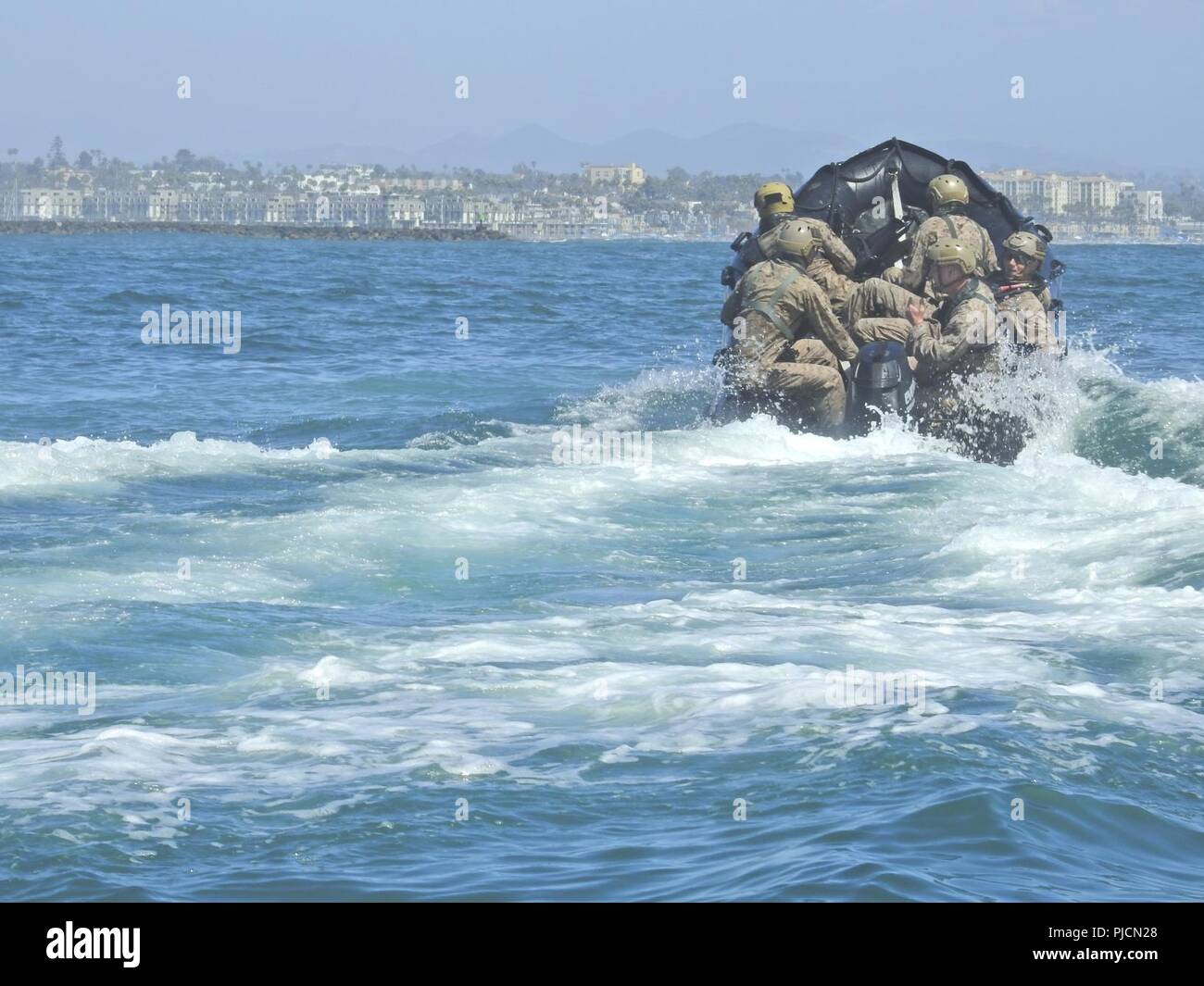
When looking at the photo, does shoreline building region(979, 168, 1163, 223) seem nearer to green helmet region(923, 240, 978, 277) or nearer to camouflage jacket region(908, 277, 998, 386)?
green helmet region(923, 240, 978, 277)

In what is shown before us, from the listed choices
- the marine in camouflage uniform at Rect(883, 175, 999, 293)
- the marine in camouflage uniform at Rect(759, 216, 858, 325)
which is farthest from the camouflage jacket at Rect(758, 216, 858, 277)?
the marine in camouflage uniform at Rect(883, 175, 999, 293)

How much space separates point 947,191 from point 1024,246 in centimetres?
76

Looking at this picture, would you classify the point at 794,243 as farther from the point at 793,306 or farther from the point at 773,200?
the point at 773,200

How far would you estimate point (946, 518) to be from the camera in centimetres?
1172

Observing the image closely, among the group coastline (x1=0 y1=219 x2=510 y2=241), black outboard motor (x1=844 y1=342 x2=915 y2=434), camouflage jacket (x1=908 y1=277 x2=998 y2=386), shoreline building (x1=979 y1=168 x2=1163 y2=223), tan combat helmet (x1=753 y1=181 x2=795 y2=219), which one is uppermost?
shoreline building (x1=979 y1=168 x2=1163 y2=223)

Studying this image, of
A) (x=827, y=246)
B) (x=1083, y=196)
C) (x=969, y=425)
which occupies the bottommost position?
(x=969, y=425)

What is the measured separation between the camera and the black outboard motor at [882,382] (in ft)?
46.0

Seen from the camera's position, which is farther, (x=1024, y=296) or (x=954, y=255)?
(x=1024, y=296)

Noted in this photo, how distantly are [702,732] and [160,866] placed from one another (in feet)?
7.21

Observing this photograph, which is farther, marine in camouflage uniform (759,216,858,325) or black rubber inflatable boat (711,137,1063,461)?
black rubber inflatable boat (711,137,1063,461)

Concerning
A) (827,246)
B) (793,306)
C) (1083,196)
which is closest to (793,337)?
(793,306)

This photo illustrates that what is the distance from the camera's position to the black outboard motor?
14.0m

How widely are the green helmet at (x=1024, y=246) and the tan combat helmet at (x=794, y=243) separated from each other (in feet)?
5.91

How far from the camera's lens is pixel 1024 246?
15.2 m
